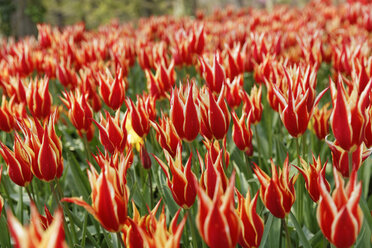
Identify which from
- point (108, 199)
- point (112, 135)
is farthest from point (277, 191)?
point (112, 135)

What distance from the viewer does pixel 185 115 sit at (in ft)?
5.34

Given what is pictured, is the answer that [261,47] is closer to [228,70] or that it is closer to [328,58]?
[228,70]

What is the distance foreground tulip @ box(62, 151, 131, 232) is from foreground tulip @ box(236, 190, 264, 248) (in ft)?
1.18

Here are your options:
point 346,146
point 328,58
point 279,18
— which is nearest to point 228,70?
point 328,58

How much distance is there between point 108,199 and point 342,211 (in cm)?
62

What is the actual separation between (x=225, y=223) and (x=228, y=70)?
2.00 meters

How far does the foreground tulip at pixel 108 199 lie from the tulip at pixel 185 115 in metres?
0.45

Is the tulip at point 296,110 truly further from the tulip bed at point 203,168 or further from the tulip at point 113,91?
the tulip at point 113,91

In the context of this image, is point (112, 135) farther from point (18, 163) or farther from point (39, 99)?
point (39, 99)

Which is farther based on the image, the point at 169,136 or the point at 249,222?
the point at 169,136

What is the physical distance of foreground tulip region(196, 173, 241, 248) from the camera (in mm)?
938

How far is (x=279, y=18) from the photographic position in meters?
8.12

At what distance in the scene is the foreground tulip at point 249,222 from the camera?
126cm

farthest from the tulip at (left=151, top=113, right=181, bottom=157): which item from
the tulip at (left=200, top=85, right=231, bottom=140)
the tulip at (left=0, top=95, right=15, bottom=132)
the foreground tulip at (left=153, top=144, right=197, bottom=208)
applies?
the tulip at (left=0, top=95, right=15, bottom=132)
